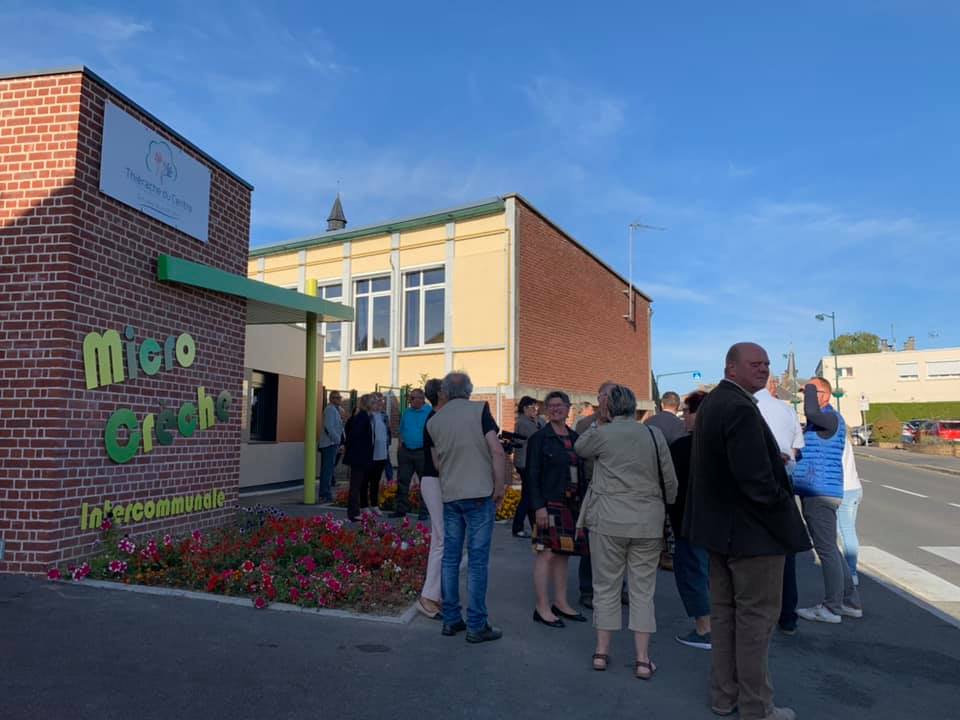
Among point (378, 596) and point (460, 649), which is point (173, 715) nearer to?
point (460, 649)

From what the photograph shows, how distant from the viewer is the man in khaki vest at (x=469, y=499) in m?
5.13

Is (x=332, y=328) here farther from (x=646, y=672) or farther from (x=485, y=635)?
(x=646, y=672)

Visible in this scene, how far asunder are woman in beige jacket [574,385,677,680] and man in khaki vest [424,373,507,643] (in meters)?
0.82

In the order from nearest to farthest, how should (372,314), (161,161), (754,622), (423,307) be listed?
(754,622) < (161,161) < (423,307) < (372,314)

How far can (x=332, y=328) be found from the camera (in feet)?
69.6

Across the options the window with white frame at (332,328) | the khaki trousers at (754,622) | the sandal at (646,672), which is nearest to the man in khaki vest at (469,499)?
the sandal at (646,672)

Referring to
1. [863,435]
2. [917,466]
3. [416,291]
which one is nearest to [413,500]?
[416,291]

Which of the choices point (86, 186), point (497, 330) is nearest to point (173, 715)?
point (86, 186)

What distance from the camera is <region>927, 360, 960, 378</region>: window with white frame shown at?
65.4 m

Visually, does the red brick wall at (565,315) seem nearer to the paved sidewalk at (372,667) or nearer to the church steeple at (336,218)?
the paved sidewalk at (372,667)

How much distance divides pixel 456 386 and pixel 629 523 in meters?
1.67

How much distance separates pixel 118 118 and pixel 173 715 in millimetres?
5599

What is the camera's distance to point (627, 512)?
4.56 meters

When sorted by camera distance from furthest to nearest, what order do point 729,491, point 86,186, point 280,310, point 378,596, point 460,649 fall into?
point 280,310, point 86,186, point 378,596, point 460,649, point 729,491
